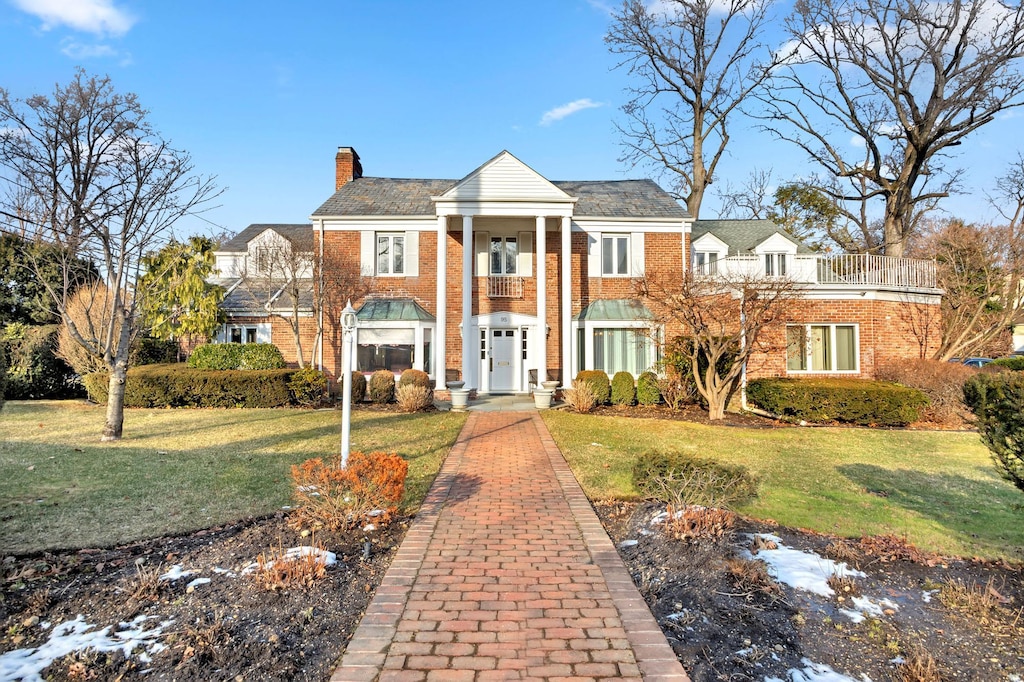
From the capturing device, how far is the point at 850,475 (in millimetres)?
8398

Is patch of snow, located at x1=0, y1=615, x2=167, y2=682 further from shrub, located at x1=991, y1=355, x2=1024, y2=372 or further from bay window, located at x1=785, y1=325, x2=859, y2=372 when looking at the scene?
shrub, located at x1=991, y1=355, x2=1024, y2=372

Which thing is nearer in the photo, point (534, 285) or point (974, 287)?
point (974, 287)

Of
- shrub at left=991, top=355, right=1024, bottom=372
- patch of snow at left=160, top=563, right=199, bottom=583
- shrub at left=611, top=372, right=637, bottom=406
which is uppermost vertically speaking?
shrub at left=991, top=355, right=1024, bottom=372

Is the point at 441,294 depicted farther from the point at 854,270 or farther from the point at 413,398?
the point at 854,270

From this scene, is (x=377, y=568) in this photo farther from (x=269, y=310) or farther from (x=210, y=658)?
(x=269, y=310)

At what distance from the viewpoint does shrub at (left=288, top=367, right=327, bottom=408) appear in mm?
16141

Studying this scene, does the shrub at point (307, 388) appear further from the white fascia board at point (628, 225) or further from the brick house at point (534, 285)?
the white fascia board at point (628, 225)

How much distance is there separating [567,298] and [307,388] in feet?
29.3

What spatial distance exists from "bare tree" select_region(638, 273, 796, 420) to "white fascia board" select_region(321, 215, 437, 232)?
892 cm

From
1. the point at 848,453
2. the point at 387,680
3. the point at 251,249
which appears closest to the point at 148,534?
the point at 387,680

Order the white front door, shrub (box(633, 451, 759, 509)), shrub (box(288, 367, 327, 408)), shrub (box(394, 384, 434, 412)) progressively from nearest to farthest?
shrub (box(633, 451, 759, 509)) < shrub (box(394, 384, 434, 412)) < shrub (box(288, 367, 327, 408)) < the white front door

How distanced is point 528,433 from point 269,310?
1233 centimetres

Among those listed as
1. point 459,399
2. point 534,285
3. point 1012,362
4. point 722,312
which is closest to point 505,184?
point 534,285

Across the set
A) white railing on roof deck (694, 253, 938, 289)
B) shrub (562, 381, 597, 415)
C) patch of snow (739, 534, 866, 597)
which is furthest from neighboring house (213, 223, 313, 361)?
patch of snow (739, 534, 866, 597)
